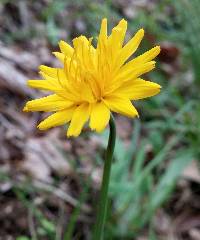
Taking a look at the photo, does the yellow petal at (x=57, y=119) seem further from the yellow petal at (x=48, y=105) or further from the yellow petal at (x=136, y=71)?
the yellow petal at (x=136, y=71)

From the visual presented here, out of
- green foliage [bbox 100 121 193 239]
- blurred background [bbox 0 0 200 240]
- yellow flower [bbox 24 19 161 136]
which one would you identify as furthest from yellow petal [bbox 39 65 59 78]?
green foliage [bbox 100 121 193 239]

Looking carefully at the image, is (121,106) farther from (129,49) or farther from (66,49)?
(66,49)

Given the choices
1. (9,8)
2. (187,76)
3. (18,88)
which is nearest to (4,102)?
(18,88)

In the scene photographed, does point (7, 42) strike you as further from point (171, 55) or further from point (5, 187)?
point (5, 187)

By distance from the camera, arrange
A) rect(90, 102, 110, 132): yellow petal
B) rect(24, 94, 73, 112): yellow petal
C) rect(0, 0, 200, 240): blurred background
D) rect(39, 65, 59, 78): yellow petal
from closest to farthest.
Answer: rect(90, 102, 110, 132): yellow petal < rect(24, 94, 73, 112): yellow petal < rect(39, 65, 59, 78): yellow petal < rect(0, 0, 200, 240): blurred background

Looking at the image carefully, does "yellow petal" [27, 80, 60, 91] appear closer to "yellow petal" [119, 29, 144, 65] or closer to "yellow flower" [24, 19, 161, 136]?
"yellow flower" [24, 19, 161, 136]

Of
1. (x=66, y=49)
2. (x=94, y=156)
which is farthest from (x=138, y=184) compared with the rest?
(x=66, y=49)
